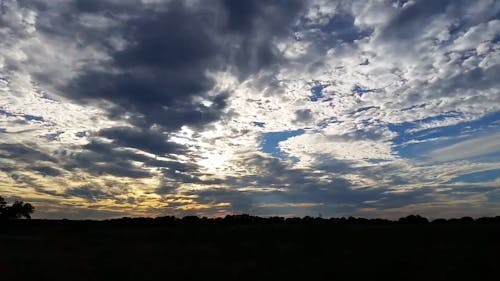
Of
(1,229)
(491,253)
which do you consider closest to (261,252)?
(491,253)

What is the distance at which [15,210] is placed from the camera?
115312 millimetres

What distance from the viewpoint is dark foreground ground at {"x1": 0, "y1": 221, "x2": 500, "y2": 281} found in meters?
33.2

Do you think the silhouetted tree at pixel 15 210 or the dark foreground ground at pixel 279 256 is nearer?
the dark foreground ground at pixel 279 256

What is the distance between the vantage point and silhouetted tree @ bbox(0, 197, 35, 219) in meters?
114

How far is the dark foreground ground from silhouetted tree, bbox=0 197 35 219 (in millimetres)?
63775

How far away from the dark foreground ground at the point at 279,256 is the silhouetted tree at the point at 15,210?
209 ft

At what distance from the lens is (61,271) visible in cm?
3691

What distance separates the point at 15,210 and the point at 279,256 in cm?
9367

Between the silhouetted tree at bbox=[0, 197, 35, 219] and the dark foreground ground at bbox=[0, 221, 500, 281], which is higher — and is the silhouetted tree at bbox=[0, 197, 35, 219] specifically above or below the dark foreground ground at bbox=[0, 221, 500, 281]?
above

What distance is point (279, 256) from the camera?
134 feet

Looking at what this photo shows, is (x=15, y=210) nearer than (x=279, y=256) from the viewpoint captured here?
No

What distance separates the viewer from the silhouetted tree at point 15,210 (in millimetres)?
114375

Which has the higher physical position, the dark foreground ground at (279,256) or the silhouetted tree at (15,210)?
the silhouetted tree at (15,210)

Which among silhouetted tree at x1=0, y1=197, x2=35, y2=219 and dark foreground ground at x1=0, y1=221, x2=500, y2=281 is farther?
silhouetted tree at x1=0, y1=197, x2=35, y2=219
